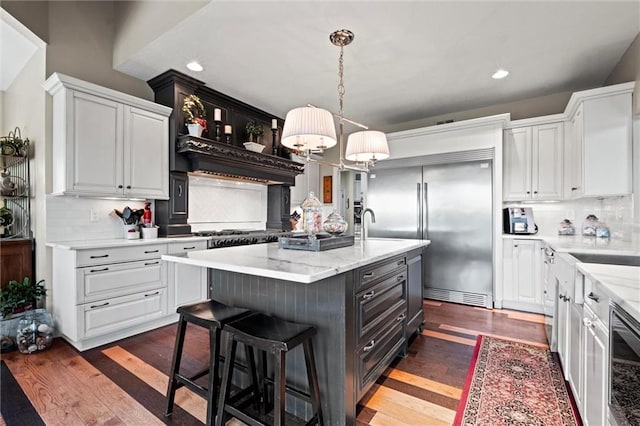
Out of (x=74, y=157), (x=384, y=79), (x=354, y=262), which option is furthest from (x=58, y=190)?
(x=384, y=79)

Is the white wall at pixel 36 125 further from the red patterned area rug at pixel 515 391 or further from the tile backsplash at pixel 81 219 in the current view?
the red patterned area rug at pixel 515 391

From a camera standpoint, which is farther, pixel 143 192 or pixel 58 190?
pixel 143 192

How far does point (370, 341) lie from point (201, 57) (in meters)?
3.00

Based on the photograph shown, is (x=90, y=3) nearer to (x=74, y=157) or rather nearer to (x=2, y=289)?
(x=74, y=157)

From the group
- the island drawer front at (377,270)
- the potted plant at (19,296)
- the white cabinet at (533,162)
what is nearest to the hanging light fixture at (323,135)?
the island drawer front at (377,270)

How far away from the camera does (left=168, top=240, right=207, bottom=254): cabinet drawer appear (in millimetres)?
3139

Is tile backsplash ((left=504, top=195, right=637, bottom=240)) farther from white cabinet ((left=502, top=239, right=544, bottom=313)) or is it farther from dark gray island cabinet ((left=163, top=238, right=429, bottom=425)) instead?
dark gray island cabinet ((left=163, top=238, right=429, bottom=425))

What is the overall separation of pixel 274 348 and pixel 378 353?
3.04 feet

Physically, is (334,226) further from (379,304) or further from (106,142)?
(106,142)

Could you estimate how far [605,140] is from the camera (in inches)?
111

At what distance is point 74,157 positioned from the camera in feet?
8.99

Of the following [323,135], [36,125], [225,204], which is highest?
[36,125]

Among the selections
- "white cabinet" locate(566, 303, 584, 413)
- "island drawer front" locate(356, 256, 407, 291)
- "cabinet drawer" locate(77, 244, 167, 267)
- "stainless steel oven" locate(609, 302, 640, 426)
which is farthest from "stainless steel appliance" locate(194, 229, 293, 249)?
"stainless steel oven" locate(609, 302, 640, 426)

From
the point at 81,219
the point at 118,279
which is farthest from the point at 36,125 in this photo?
the point at 118,279
